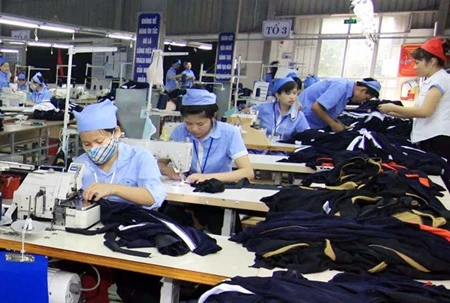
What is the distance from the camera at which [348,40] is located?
470 inches

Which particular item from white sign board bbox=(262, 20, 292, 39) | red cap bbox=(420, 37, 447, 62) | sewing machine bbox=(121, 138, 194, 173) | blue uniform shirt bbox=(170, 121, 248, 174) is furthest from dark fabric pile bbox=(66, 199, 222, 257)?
white sign board bbox=(262, 20, 292, 39)

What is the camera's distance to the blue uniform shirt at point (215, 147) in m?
3.16

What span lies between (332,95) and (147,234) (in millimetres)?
3022

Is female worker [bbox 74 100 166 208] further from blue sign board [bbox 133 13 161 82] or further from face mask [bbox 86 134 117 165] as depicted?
blue sign board [bbox 133 13 161 82]

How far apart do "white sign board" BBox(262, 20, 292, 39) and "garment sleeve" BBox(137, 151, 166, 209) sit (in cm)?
896

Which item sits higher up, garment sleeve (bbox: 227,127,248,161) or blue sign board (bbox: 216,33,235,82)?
blue sign board (bbox: 216,33,235,82)

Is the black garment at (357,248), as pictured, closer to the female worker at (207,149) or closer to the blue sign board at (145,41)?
the female worker at (207,149)

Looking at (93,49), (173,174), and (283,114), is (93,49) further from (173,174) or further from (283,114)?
(283,114)

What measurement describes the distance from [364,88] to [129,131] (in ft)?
8.81

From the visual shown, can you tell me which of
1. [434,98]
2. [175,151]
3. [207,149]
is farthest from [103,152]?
[434,98]

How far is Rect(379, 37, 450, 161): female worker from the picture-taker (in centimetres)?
314

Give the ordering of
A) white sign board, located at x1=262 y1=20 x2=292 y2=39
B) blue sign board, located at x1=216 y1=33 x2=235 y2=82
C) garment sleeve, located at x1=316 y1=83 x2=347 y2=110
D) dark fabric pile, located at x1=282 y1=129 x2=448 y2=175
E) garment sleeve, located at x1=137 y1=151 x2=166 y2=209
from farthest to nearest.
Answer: blue sign board, located at x1=216 y1=33 x2=235 y2=82, white sign board, located at x1=262 y1=20 x2=292 y2=39, garment sleeve, located at x1=316 y1=83 x2=347 y2=110, dark fabric pile, located at x1=282 y1=129 x2=448 y2=175, garment sleeve, located at x1=137 y1=151 x2=166 y2=209

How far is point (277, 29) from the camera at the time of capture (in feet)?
35.3

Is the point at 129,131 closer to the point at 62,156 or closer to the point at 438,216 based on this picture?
the point at 62,156
